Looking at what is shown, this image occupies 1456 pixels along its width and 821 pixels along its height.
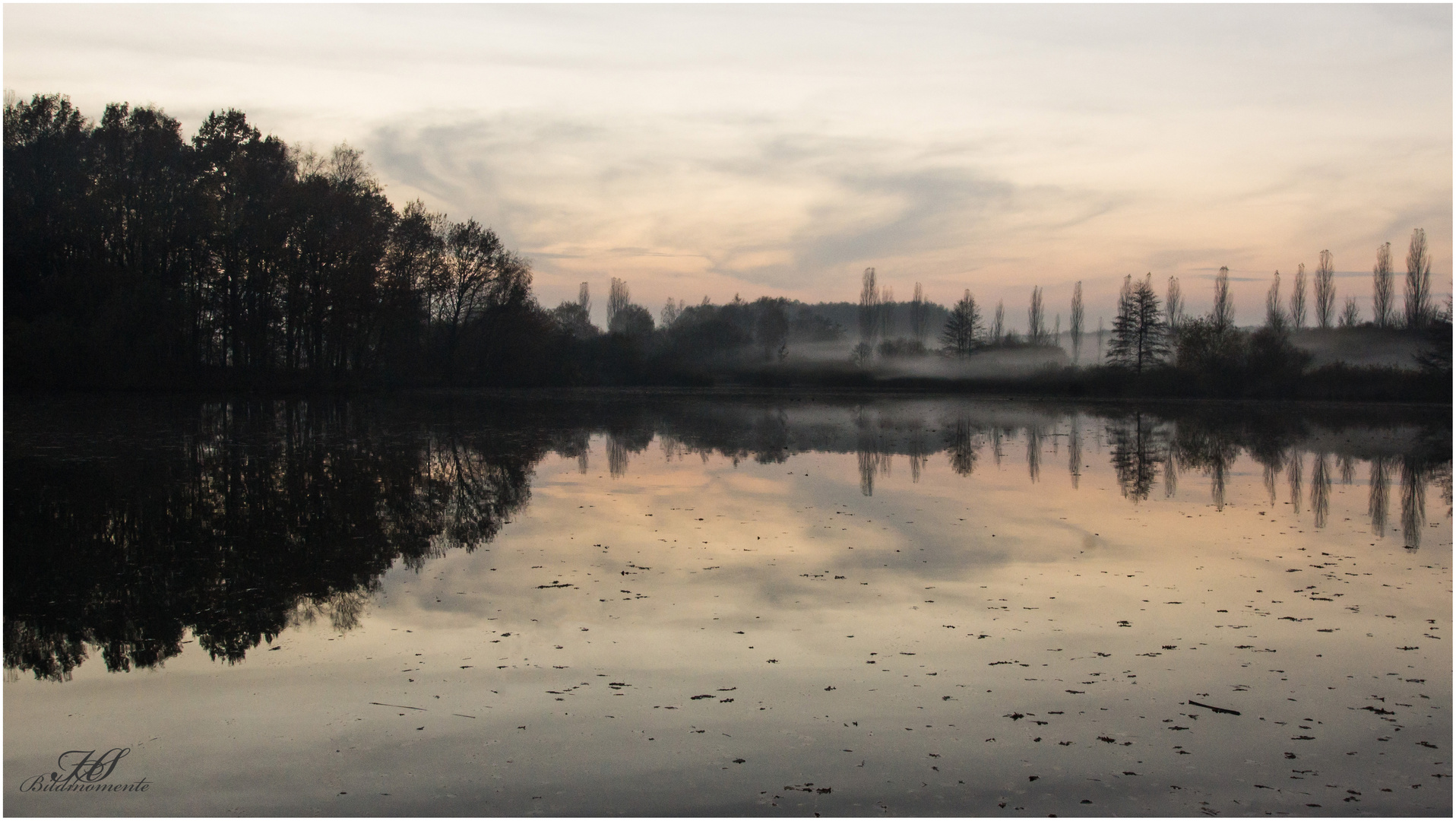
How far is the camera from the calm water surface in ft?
18.2

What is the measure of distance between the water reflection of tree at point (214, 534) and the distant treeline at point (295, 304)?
28.7 meters

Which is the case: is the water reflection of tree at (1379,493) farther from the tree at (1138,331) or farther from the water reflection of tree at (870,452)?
the tree at (1138,331)

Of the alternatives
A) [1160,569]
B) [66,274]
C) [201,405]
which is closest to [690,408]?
[201,405]

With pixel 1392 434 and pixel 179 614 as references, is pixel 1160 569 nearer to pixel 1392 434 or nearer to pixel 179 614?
pixel 179 614

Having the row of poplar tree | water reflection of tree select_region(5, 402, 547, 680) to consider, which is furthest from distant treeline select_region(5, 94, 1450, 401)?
water reflection of tree select_region(5, 402, 547, 680)

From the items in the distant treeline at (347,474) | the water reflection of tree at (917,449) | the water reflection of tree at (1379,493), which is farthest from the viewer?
the water reflection of tree at (917,449)

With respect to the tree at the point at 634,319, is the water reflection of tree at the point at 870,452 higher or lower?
lower

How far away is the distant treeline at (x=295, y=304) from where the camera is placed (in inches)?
1834

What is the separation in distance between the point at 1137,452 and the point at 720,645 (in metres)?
19.2

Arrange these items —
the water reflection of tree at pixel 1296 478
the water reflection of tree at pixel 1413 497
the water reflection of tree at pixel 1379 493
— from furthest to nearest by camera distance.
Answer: the water reflection of tree at pixel 1296 478
the water reflection of tree at pixel 1379 493
the water reflection of tree at pixel 1413 497

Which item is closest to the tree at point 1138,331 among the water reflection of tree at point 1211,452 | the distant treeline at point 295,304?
the distant treeline at point 295,304

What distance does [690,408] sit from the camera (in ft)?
141

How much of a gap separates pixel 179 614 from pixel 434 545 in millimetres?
3399

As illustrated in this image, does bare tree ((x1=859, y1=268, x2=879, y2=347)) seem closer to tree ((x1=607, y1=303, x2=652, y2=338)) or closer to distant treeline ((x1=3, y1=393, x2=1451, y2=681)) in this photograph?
tree ((x1=607, y1=303, x2=652, y2=338))
